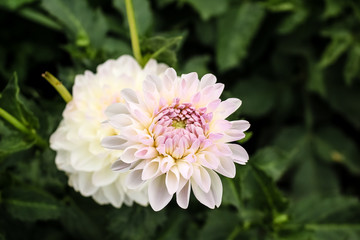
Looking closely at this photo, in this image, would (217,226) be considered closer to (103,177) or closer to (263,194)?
(263,194)

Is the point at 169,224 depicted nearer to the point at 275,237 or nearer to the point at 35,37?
the point at 275,237

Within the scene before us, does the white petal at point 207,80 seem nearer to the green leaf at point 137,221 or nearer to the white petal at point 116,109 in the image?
the white petal at point 116,109

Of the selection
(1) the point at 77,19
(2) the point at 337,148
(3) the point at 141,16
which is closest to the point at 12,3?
(1) the point at 77,19

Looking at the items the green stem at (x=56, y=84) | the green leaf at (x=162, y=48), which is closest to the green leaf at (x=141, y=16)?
the green leaf at (x=162, y=48)

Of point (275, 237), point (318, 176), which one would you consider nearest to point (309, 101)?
point (318, 176)

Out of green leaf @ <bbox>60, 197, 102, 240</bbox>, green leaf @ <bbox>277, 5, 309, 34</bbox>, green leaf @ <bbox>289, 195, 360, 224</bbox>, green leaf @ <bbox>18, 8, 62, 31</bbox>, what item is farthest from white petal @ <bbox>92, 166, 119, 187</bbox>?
green leaf @ <bbox>277, 5, 309, 34</bbox>

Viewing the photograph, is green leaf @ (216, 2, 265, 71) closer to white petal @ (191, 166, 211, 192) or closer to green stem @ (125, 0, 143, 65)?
green stem @ (125, 0, 143, 65)

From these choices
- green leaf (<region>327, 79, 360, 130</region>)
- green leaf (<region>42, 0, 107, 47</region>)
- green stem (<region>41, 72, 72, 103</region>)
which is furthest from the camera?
green leaf (<region>327, 79, 360, 130</region>)
